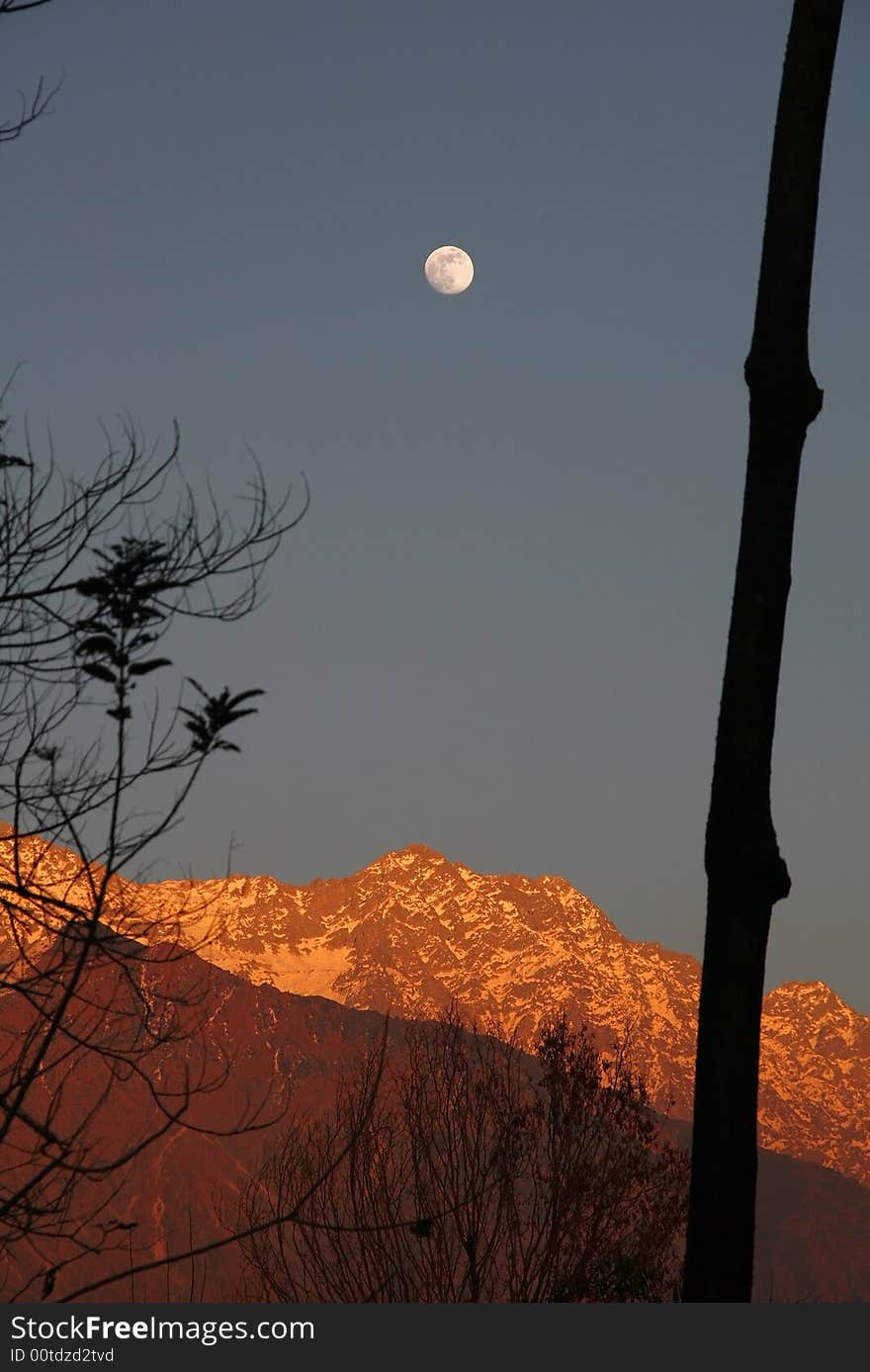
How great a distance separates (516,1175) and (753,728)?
11039 millimetres

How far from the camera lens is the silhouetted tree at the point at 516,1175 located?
1464 centimetres

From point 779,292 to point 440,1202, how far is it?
15.4m

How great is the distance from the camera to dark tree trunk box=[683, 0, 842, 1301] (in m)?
4.11

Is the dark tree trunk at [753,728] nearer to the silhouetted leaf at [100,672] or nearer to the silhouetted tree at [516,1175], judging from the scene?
the silhouetted leaf at [100,672]

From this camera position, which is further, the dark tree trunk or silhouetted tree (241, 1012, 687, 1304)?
silhouetted tree (241, 1012, 687, 1304)

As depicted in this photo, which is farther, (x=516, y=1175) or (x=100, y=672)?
(x=516, y=1175)

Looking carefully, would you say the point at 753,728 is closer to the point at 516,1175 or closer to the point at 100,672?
the point at 100,672

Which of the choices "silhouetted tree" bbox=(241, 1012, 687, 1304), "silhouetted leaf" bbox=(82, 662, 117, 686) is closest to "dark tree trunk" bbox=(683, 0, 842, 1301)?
"silhouetted leaf" bbox=(82, 662, 117, 686)

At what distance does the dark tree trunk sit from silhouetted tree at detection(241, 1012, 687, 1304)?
32.9 ft

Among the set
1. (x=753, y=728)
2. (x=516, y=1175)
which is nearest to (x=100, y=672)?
(x=753, y=728)

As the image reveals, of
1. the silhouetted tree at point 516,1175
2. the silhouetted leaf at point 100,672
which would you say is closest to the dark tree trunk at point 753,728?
the silhouetted leaf at point 100,672

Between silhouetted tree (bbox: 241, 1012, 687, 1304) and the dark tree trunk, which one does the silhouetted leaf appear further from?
silhouetted tree (bbox: 241, 1012, 687, 1304)

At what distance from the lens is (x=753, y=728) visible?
433 centimetres

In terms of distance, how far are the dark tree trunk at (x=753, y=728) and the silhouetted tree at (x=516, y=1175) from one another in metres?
10.0
